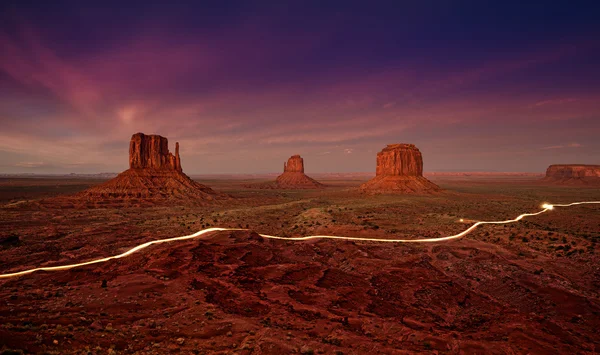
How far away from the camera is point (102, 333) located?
38.2 ft

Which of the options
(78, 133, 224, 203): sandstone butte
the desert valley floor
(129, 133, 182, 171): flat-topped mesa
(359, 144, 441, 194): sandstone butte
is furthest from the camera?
(359, 144, 441, 194): sandstone butte

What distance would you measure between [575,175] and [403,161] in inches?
5470

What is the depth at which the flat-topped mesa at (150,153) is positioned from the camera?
86938 millimetres

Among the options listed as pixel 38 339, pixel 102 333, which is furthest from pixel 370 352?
pixel 38 339

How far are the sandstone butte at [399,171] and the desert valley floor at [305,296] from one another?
236ft

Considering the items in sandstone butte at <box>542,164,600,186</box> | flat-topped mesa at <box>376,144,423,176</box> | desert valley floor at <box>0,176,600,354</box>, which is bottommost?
desert valley floor at <box>0,176,600,354</box>

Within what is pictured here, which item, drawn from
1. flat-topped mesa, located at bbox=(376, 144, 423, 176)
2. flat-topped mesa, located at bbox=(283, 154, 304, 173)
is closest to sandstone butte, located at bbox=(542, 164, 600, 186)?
flat-topped mesa, located at bbox=(376, 144, 423, 176)

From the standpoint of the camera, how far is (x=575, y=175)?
6722 inches

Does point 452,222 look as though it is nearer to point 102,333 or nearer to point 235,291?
point 235,291

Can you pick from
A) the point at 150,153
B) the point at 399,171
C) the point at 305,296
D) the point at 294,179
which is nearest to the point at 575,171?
the point at 399,171

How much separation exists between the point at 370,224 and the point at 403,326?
93.8 ft

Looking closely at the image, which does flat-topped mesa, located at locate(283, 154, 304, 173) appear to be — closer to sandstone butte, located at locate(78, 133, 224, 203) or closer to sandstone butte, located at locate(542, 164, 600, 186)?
sandstone butte, located at locate(78, 133, 224, 203)

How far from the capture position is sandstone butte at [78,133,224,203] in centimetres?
7550

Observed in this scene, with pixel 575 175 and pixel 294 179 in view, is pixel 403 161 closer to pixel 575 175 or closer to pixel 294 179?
pixel 294 179
